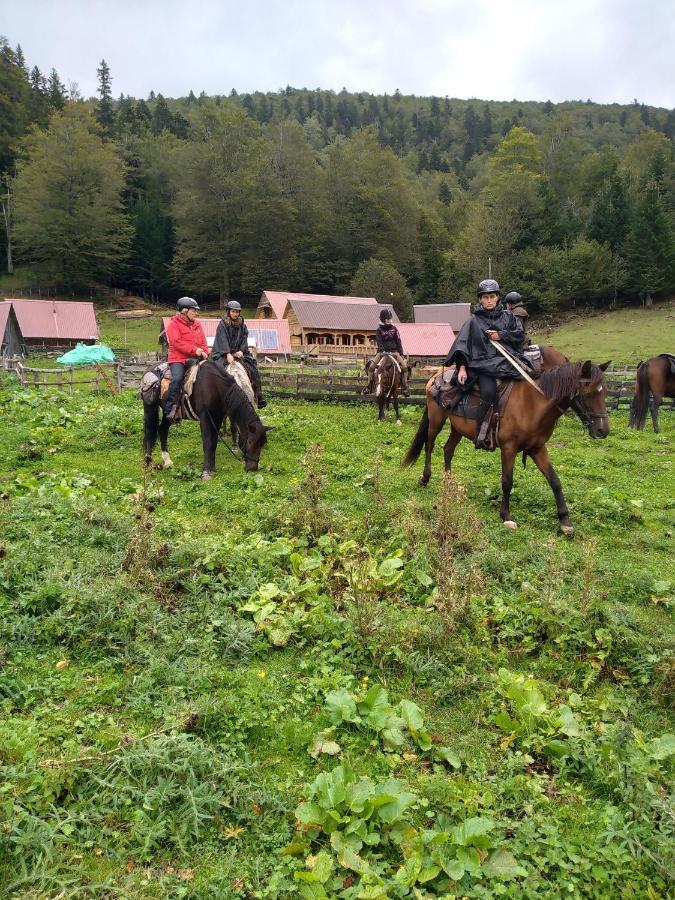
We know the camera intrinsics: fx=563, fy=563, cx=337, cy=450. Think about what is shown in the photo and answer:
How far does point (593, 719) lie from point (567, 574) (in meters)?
2.09

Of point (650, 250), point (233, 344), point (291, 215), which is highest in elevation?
point (291, 215)

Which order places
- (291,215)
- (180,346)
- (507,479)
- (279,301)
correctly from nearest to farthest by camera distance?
(507,479) → (180,346) → (279,301) → (291,215)

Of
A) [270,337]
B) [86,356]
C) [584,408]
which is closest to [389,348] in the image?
[584,408]

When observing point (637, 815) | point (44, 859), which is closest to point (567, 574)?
point (637, 815)

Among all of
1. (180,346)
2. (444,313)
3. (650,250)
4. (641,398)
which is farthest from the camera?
(444,313)

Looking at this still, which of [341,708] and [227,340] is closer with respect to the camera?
[341,708]

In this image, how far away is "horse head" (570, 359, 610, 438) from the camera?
282 inches

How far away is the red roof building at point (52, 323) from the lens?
145 ft

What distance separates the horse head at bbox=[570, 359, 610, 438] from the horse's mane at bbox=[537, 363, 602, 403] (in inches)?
0.5

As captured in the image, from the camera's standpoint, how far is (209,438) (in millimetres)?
9609

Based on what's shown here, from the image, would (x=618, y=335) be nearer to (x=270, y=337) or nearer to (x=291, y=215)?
(x=270, y=337)

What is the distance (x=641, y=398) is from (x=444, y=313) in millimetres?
43075

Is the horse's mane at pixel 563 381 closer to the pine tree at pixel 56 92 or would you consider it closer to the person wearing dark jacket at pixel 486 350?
the person wearing dark jacket at pixel 486 350

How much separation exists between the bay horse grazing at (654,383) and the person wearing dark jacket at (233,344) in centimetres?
976
